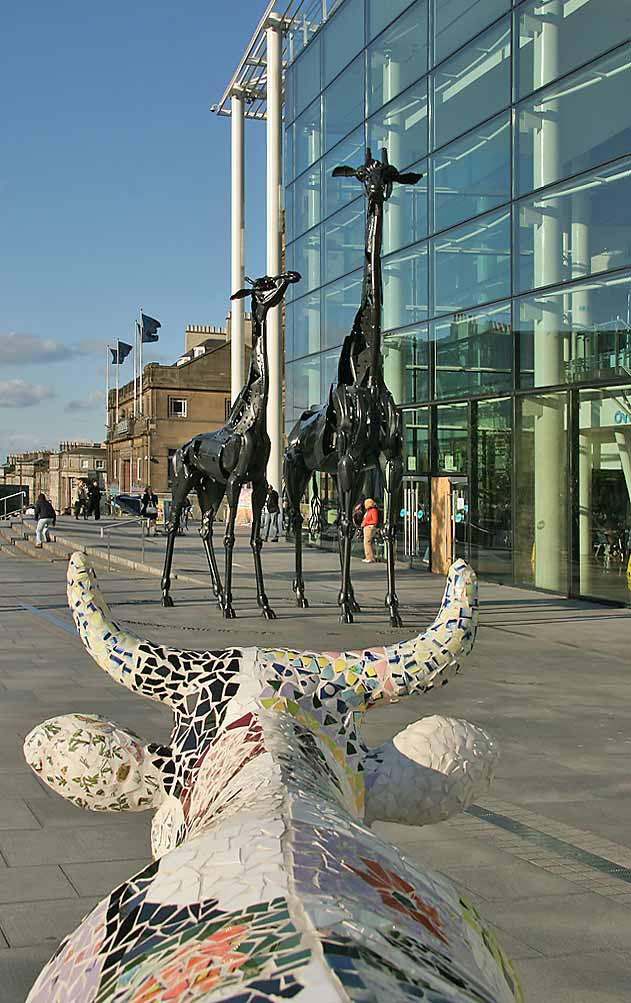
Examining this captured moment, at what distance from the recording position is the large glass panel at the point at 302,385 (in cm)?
2938

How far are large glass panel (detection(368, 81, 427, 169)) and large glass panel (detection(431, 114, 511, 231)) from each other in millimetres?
1177

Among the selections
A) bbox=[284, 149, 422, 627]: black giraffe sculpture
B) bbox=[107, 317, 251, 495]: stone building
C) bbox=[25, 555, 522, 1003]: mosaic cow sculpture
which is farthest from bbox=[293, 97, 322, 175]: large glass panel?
bbox=[107, 317, 251, 495]: stone building

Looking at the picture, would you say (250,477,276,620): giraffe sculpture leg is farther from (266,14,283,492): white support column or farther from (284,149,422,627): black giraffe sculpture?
(266,14,283,492): white support column

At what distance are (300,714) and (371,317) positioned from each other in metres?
11.8

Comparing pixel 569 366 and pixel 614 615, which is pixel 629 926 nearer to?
pixel 614 615

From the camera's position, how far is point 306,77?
1184 inches

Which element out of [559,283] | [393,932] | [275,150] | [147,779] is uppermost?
[275,150]

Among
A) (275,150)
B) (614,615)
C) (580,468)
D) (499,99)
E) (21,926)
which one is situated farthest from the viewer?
(275,150)

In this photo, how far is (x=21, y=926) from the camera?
409 centimetres

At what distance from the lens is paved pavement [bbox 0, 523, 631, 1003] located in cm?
404

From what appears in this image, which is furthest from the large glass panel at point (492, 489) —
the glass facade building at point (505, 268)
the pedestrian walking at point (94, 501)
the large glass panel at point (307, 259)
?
the pedestrian walking at point (94, 501)

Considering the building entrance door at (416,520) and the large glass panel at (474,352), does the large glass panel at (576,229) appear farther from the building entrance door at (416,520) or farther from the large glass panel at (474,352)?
the building entrance door at (416,520)

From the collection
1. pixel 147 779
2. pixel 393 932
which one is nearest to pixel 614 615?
pixel 147 779

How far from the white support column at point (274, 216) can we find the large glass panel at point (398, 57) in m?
10.0
